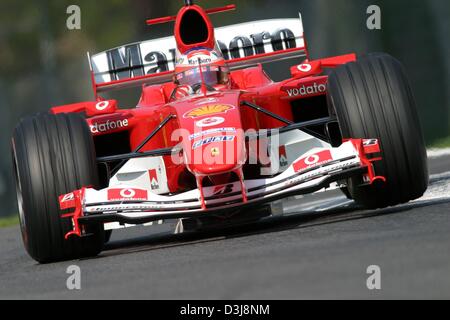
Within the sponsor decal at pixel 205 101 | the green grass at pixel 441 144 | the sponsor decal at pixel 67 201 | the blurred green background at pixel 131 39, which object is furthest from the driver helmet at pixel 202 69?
the blurred green background at pixel 131 39

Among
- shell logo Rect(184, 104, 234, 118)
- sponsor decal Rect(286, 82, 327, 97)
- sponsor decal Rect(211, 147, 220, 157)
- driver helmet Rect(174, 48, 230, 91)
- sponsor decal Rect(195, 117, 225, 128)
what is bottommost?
sponsor decal Rect(211, 147, 220, 157)

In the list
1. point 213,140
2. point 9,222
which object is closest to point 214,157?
point 213,140

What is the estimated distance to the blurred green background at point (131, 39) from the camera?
16281 millimetres

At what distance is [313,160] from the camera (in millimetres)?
8016

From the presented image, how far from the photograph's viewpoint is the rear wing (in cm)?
1133

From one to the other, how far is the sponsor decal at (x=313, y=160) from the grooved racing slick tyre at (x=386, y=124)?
36 cm

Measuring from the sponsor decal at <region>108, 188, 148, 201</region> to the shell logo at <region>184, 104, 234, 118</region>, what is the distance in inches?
29.9

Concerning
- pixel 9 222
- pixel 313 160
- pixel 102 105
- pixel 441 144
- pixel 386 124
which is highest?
pixel 102 105

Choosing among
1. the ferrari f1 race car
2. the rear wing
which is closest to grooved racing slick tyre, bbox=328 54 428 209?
the ferrari f1 race car

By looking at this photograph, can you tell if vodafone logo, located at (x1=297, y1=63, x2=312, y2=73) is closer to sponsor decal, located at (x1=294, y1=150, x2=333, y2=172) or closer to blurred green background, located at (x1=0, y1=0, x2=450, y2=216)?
sponsor decal, located at (x1=294, y1=150, x2=333, y2=172)

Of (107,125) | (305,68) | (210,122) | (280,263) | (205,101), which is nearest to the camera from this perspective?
(280,263)

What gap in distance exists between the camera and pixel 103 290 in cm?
605

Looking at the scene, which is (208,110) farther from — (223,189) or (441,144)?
(441,144)

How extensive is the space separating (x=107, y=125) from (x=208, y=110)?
4.28 feet
